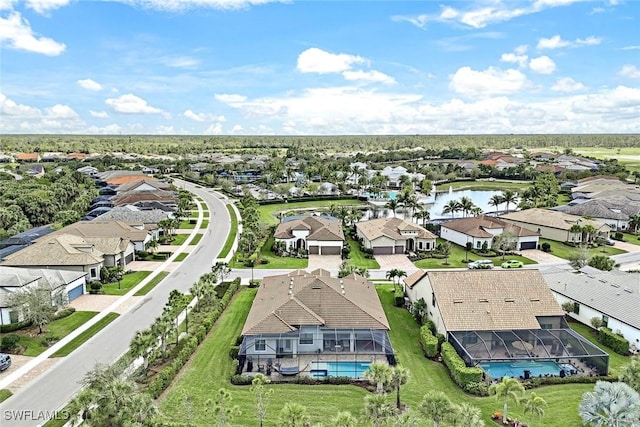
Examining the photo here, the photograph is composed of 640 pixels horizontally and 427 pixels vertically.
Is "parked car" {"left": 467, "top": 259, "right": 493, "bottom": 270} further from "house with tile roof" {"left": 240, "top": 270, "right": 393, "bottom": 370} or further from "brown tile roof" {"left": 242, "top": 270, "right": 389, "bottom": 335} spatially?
"house with tile roof" {"left": 240, "top": 270, "right": 393, "bottom": 370}

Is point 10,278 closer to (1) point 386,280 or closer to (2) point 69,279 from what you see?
(2) point 69,279

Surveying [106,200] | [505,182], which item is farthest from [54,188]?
[505,182]

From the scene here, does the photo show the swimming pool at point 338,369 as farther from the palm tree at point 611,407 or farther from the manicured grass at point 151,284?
the manicured grass at point 151,284

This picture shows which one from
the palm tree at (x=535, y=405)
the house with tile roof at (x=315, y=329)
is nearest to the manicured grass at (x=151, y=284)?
the house with tile roof at (x=315, y=329)

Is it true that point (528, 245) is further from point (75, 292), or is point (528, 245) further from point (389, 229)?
point (75, 292)

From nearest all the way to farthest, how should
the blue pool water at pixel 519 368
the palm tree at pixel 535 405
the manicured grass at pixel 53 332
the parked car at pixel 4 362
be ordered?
the palm tree at pixel 535 405
the parked car at pixel 4 362
the blue pool water at pixel 519 368
the manicured grass at pixel 53 332
